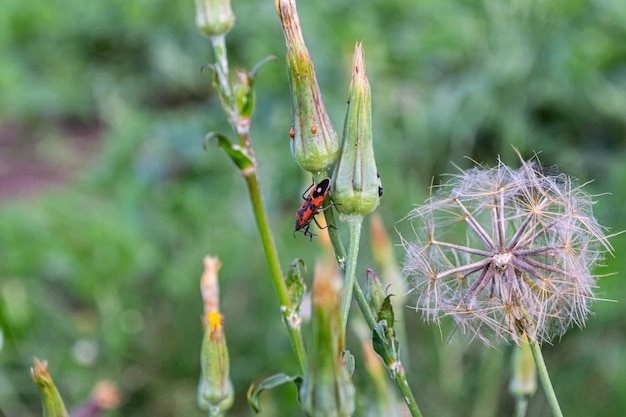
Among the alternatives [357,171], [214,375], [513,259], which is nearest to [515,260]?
[513,259]

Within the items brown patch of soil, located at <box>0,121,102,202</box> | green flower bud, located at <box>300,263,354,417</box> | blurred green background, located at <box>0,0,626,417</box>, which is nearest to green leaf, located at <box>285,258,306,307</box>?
green flower bud, located at <box>300,263,354,417</box>

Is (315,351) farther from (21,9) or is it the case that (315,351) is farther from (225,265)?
(21,9)

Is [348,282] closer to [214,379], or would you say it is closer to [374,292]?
[374,292]

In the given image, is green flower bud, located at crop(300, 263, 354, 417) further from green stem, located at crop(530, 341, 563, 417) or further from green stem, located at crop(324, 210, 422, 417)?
green stem, located at crop(530, 341, 563, 417)

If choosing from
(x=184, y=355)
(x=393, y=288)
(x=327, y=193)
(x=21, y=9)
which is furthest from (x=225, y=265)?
(x=21, y=9)

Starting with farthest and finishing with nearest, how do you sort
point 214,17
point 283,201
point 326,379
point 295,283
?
point 283,201
point 214,17
point 295,283
point 326,379

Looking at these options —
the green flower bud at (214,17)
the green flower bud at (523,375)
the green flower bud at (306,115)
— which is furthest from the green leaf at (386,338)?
the green flower bud at (214,17)
